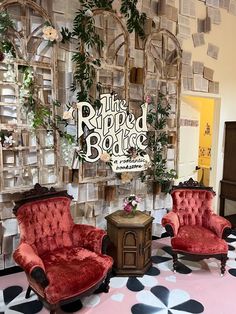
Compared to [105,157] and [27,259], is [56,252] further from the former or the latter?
[105,157]

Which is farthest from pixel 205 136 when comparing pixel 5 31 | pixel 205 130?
pixel 5 31

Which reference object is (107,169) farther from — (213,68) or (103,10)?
(213,68)

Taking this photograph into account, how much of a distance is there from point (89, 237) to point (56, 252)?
345 mm

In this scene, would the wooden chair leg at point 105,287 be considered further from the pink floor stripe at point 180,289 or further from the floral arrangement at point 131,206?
the floral arrangement at point 131,206

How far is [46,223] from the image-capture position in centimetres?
283

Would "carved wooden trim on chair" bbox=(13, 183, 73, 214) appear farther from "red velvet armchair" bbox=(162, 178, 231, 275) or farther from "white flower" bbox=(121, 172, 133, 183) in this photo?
"red velvet armchair" bbox=(162, 178, 231, 275)

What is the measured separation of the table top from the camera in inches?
121

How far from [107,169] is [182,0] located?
263 centimetres

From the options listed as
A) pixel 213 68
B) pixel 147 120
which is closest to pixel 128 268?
Result: pixel 147 120

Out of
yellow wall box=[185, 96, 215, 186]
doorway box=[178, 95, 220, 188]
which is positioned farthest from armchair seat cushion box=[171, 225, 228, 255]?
yellow wall box=[185, 96, 215, 186]

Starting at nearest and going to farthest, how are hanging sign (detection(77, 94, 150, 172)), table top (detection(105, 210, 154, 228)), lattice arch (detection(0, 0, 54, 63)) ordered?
lattice arch (detection(0, 0, 54, 63)) < table top (detection(105, 210, 154, 228)) < hanging sign (detection(77, 94, 150, 172))

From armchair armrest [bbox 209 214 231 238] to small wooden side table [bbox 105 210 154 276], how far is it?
84 cm

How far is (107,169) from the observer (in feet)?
11.9

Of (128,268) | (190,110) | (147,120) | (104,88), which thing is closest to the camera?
(128,268)
